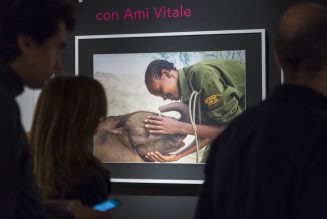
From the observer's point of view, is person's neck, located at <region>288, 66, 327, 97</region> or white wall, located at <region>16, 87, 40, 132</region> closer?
person's neck, located at <region>288, 66, 327, 97</region>

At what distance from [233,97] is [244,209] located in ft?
6.24

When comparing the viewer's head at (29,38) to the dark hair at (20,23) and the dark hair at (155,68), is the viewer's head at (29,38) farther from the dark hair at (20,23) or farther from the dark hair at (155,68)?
the dark hair at (155,68)

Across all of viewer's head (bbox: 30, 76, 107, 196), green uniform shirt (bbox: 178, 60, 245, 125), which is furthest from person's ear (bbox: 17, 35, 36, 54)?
green uniform shirt (bbox: 178, 60, 245, 125)

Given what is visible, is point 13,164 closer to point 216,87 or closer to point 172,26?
point 216,87

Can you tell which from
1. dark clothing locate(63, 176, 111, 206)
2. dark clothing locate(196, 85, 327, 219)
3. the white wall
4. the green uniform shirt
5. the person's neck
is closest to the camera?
dark clothing locate(196, 85, 327, 219)

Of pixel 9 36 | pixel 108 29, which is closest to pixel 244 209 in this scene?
pixel 9 36

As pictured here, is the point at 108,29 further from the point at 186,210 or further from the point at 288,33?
the point at 288,33

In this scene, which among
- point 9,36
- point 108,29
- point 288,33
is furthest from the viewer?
point 108,29

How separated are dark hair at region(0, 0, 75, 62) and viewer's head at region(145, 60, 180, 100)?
201 cm

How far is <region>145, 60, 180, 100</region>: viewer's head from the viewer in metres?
3.46

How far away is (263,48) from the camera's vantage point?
335 centimetres

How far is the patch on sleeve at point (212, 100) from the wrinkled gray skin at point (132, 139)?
5.6 inches

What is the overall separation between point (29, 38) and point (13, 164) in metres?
0.38

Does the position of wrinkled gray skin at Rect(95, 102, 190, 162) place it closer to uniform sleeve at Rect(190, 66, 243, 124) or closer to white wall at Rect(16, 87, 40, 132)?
uniform sleeve at Rect(190, 66, 243, 124)
